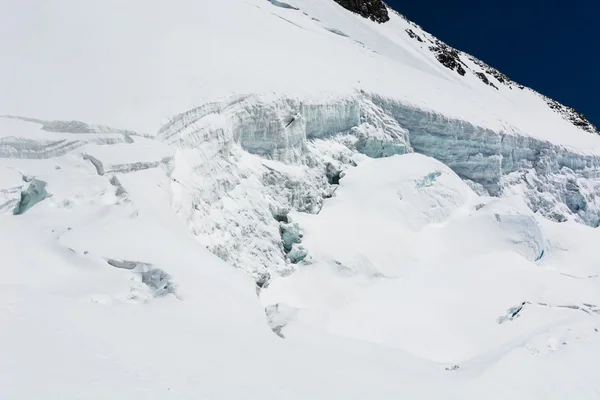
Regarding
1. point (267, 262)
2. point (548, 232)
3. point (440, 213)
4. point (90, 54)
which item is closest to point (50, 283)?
point (267, 262)

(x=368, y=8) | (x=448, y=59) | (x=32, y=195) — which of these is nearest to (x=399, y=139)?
(x=32, y=195)

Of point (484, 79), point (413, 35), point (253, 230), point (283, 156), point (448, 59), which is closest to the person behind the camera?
point (253, 230)

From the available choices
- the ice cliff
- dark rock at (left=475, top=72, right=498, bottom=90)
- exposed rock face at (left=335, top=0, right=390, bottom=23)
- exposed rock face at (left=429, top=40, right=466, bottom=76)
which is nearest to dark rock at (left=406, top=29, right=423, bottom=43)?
exposed rock face at (left=429, top=40, right=466, bottom=76)

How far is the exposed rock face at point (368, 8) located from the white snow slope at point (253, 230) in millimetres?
17963

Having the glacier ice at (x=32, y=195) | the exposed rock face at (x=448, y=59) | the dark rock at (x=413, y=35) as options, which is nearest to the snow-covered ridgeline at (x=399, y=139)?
the glacier ice at (x=32, y=195)

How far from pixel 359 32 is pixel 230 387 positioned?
31.1m

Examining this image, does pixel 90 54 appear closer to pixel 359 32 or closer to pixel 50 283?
pixel 50 283

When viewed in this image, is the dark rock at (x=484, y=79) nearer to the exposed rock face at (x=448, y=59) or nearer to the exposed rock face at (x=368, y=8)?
the exposed rock face at (x=448, y=59)

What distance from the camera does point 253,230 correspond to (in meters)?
13.4

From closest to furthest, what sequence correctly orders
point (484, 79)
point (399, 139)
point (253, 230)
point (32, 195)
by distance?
point (32, 195), point (253, 230), point (399, 139), point (484, 79)

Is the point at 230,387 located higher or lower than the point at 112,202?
higher

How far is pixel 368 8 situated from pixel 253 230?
3456 centimetres

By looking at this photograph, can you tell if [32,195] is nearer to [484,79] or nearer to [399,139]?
[399,139]

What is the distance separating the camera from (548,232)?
2177cm
